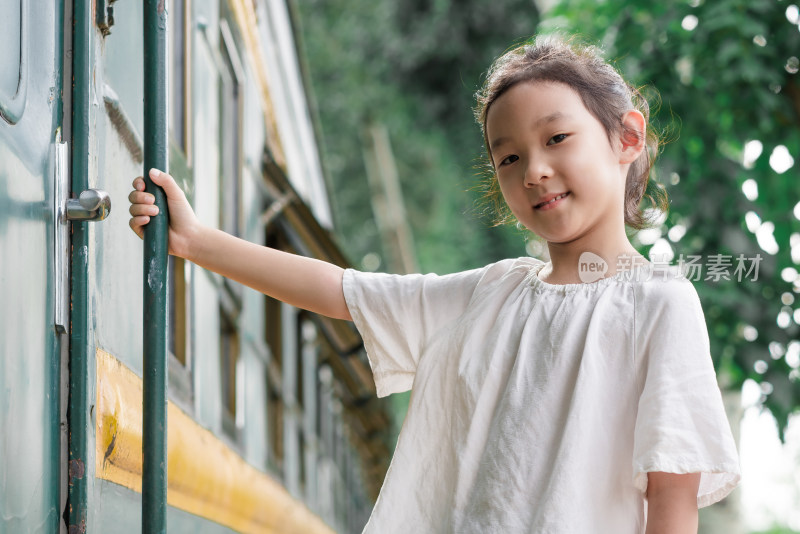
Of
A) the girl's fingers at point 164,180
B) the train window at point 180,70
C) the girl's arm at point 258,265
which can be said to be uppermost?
the train window at point 180,70

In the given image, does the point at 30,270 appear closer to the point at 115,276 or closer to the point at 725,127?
the point at 115,276

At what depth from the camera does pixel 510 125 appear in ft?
5.55

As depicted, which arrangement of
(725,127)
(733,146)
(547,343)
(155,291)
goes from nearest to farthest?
(155,291) < (547,343) < (725,127) < (733,146)

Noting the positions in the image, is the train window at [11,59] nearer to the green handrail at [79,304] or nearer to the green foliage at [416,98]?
the green handrail at [79,304]

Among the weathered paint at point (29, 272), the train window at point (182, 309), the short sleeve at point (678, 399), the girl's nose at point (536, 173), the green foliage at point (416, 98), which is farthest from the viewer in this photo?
the green foliage at point (416, 98)

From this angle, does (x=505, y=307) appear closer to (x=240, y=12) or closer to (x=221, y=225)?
(x=221, y=225)

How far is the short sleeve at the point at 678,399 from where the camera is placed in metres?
1.44

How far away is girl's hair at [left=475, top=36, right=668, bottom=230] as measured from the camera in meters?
1.74

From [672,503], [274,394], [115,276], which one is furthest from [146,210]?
[274,394]

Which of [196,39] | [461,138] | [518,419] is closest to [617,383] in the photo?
[518,419]

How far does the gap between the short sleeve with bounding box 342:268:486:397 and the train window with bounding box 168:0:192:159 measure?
4.40ft

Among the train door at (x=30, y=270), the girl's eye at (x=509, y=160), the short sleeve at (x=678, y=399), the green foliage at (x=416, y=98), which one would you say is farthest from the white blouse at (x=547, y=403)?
the green foliage at (x=416, y=98)

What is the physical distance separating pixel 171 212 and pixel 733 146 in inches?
152

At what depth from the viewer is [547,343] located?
162 centimetres
